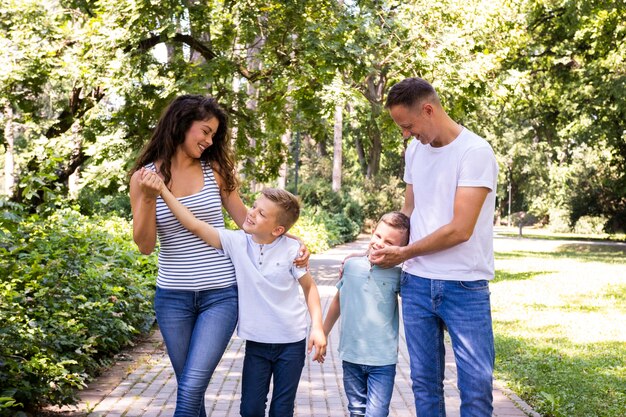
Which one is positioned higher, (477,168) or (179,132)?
(179,132)

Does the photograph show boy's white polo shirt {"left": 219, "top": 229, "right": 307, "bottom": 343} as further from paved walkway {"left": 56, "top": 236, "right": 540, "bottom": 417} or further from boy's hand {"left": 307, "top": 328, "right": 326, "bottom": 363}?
paved walkway {"left": 56, "top": 236, "right": 540, "bottom": 417}

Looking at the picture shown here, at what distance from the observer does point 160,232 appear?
152 inches

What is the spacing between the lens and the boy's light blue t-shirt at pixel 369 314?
4.07 meters

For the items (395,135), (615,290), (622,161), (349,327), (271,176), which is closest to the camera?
(349,327)

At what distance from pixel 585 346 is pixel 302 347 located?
6718 millimetres

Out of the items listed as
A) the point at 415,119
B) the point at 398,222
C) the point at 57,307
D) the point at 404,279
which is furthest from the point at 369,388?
the point at 57,307

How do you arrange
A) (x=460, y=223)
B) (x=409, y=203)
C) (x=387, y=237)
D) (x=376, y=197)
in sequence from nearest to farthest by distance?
1. (x=460, y=223)
2. (x=387, y=237)
3. (x=409, y=203)
4. (x=376, y=197)

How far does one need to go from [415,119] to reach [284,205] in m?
0.71

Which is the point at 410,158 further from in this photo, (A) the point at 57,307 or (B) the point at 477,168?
(A) the point at 57,307

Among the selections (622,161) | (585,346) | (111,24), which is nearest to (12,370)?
(585,346)

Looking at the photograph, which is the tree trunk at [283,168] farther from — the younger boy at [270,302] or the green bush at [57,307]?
the younger boy at [270,302]

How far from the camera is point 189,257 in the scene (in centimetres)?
383

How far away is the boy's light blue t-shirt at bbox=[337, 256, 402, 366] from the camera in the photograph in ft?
13.4

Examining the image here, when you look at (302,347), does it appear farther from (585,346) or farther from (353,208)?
(353,208)
